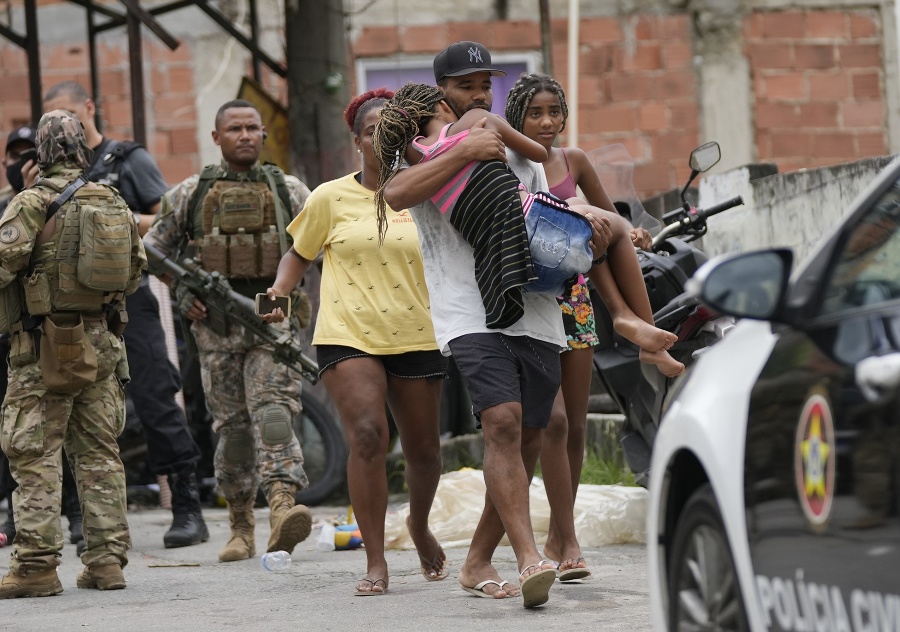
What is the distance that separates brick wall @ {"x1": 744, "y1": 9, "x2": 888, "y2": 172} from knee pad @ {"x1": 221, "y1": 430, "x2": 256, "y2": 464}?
25.7ft

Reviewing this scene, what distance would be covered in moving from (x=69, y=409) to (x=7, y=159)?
2.35m

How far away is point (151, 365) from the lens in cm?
858

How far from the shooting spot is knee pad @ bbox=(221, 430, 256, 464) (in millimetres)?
7840

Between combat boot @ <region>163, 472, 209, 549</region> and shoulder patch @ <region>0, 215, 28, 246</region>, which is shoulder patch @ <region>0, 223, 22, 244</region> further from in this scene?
combat boot @ <region>163, 472, 209, 549</region>

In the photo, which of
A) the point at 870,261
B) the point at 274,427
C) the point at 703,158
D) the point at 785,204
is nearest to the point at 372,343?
the point at 274,427

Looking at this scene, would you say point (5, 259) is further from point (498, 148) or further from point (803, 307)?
point (803, 307)

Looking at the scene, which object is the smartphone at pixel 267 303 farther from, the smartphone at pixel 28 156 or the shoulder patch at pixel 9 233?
the smartphone at pixel 28 156

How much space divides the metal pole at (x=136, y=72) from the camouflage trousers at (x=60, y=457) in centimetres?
372

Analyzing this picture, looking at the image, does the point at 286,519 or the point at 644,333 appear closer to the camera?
the point at 644,333

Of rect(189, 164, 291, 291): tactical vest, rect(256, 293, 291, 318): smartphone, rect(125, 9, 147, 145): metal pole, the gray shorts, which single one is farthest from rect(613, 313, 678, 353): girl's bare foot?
rect(125, 9, 147, 145): metal pole

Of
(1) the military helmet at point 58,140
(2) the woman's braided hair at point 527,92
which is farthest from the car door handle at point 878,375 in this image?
(1) the military helmet at point 58,140

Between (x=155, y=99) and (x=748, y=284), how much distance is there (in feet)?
37.8

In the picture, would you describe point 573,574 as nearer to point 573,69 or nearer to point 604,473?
point 604,473

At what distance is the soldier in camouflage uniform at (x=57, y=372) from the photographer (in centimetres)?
654
